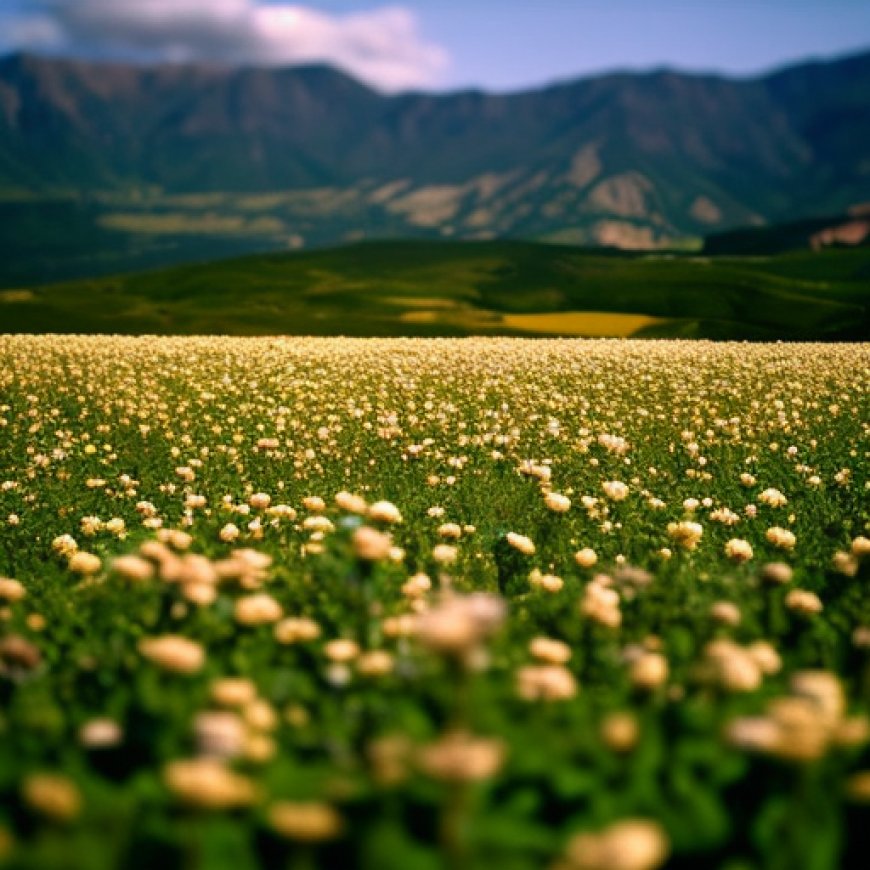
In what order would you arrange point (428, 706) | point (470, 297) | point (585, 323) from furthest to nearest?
point (470, 297) → point (585, 323) → point (428, 706)

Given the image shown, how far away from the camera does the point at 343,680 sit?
10.2 ft

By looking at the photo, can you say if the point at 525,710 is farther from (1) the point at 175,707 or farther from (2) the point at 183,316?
(2) the point at 183,316

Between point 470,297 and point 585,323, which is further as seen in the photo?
point 470,297

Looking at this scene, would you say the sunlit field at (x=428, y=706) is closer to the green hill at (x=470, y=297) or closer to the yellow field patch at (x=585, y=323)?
the green hill at (x=470, y=297)

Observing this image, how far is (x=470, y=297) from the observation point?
92188 mm

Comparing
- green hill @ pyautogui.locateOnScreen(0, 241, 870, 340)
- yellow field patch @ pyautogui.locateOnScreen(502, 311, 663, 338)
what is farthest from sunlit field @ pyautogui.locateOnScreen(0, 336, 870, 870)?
yellow field patch @ pyautogui.locateOnScreen(502, 311, 663, 338)

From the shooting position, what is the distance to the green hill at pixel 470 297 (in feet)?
185

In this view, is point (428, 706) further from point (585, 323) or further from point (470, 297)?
point (470, 297)

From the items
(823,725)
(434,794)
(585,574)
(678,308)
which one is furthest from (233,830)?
(678,308)

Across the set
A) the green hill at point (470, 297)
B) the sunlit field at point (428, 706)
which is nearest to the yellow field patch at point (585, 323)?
the green hill at point (470, 297)

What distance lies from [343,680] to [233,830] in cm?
107

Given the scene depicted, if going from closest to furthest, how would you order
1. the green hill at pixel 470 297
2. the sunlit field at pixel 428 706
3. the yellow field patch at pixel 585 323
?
the sunlit field at pixel 428 706 → the green hill at pixel 470 297 → the yellow field patch at pixel 585 323

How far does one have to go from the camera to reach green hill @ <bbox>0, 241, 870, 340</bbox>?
5644 cm

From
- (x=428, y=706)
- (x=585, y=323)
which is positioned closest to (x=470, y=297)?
(x=585, y=323)
